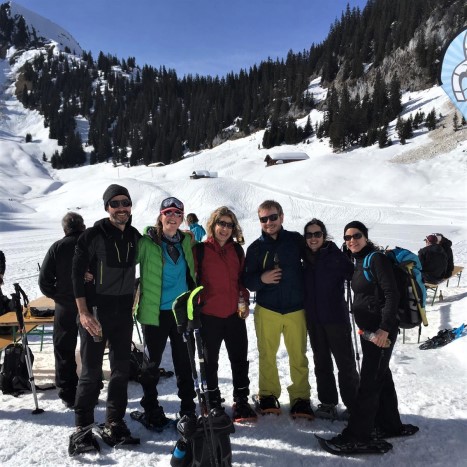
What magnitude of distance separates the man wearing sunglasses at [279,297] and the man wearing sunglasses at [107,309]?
4.02ft

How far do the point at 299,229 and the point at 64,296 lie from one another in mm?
18144

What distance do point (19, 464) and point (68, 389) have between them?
110 centimetres

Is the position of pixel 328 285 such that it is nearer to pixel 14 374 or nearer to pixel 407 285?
pixel 407 285

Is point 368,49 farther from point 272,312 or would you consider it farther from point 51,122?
point 272,312

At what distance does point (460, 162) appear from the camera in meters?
42.7

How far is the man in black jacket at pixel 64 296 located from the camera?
418cm

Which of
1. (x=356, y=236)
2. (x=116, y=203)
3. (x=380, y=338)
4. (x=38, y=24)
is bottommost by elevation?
(x=380, y=338)

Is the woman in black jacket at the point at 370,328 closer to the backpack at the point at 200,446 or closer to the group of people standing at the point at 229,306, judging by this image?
the group of people standing at the point at 229,306

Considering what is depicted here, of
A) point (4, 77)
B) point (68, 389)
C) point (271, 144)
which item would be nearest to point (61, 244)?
point (68, 389)

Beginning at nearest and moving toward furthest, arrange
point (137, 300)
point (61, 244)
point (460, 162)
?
point (137, 300) → point (61, 244) → point (460, 162)

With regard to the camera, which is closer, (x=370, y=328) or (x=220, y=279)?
(x=370, y=328)

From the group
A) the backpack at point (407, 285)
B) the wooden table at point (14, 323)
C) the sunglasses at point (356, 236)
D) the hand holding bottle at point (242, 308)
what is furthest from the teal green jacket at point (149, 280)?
the wooden table at point (14, 323)

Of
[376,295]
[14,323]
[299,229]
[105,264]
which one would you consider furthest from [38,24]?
[376,295]

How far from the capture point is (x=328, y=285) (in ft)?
12.1
